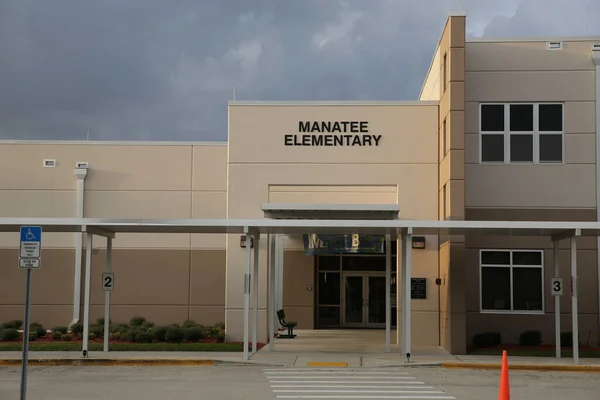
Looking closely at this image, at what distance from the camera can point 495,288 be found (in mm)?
23641

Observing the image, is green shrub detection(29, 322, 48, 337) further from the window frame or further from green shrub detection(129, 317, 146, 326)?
the window frame

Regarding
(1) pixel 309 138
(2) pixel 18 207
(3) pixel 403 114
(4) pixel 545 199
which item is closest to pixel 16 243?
(2) pixel 18 207

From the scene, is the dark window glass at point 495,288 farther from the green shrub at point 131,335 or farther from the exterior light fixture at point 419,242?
the green shrub at point 131,335

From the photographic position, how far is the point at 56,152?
27.1 m

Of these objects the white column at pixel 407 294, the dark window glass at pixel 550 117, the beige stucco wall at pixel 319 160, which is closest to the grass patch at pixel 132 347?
the beige stucco wall at pixel 319 160

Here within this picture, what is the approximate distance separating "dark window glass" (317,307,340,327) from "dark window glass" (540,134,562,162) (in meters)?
10.6

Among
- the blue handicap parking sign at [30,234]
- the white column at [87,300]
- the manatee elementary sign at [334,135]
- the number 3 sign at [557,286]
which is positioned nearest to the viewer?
the blue handicap parking sign at [30,234]

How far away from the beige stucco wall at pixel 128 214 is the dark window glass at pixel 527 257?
9.05m

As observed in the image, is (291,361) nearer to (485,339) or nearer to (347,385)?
(347,385)

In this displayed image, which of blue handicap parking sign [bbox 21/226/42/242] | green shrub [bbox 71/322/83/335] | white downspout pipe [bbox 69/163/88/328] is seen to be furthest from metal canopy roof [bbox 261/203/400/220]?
blue handicap parking sign [bbox 21/226/42/242]

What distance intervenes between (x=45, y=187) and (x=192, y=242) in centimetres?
500

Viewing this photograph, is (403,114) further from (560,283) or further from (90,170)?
(90,170)

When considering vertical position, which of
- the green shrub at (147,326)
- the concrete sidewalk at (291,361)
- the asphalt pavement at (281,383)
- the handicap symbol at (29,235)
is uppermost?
the handicap symbol at (29,235)

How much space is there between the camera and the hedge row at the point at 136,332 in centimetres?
2236
